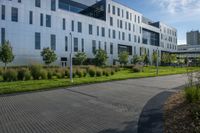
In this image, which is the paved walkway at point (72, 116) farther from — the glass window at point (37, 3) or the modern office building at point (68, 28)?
the glass window at point (37, 3)

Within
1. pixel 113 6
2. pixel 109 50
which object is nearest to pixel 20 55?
pixel 109 50

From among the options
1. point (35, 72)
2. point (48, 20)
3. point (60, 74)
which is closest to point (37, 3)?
point (48, 20)

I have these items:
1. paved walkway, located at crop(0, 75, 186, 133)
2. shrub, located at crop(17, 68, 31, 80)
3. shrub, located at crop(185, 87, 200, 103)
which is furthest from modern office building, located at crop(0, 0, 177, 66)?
shrub, located at crop(185, 87, 200, 103)

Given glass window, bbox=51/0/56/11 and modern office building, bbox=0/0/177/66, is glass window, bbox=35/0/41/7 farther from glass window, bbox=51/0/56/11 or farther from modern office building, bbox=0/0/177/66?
glass window, bbox=51/0/56/11

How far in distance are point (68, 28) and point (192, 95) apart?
4320 cm

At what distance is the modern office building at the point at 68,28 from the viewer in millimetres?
38406

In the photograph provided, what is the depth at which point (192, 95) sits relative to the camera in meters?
7.62

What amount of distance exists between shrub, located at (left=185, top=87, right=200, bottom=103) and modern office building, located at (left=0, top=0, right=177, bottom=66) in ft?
59.7

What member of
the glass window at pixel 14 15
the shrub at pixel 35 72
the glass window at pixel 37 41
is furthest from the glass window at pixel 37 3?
the shrub at pixel 35 72

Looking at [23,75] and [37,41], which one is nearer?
[23,75]

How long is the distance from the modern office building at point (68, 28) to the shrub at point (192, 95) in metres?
18.2

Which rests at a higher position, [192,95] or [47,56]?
[47,56]

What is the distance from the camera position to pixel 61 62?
46.3 metres

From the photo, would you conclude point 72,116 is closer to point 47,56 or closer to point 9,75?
point 9,75
